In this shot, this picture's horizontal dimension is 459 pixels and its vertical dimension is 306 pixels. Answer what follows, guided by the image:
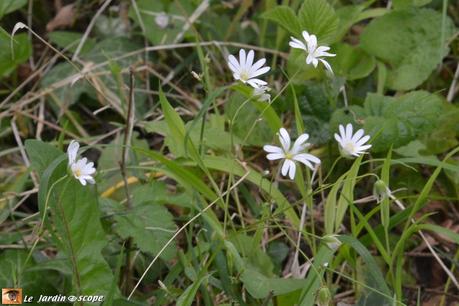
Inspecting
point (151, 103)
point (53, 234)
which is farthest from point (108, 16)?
point (53, 234)

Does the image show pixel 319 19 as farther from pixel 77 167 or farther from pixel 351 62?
pixel 77 167

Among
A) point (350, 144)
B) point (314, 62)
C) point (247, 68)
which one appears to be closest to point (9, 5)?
point (247, 68)

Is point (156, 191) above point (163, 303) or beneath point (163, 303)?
above

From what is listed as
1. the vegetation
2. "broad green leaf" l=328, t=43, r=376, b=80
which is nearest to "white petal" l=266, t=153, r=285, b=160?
the vegetation

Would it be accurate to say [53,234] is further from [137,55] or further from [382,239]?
[137,55]

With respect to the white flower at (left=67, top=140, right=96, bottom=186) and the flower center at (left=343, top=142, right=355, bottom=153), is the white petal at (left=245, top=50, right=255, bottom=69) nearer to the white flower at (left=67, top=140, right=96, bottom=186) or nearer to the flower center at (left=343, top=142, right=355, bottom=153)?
the flower center at (left=343, top=142, right=355, bottom=153)
